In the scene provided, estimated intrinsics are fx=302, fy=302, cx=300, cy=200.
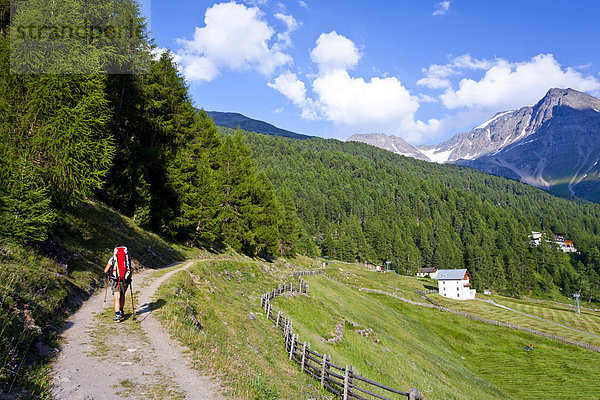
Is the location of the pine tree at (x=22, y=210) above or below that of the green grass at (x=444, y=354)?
above

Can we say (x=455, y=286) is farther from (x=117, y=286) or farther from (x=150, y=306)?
(x=117, y=286)

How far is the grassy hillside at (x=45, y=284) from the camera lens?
22.4 ft

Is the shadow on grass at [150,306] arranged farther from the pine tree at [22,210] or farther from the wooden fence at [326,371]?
A: the wooden fence at [326,371]

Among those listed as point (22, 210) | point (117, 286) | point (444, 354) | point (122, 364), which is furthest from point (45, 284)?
point (444, 354)

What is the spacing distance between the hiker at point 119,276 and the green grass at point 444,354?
13.5 m

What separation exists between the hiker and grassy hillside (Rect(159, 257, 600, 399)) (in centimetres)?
190

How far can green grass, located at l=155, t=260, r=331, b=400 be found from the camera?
9.95 metres

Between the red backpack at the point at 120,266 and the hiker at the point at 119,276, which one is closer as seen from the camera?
the hiker at the point at 119,276

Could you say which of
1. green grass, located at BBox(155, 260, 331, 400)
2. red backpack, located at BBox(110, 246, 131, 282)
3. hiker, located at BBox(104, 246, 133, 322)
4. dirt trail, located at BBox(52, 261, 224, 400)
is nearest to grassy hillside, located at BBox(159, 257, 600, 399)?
green grass, located at BBox(155, 260, 331, 400)

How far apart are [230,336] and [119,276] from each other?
19.9ft

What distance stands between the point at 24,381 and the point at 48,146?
12362mm

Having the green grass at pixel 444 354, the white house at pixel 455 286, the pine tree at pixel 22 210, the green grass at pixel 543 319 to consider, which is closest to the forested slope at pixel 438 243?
the white house at pixel 455 286

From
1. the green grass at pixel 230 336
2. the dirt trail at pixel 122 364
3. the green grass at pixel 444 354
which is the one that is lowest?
the green grass at pixel 444 354

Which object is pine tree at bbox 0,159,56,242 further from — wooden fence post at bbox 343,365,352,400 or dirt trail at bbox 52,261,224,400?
wooden fence post at bbox 343,365,352,400
